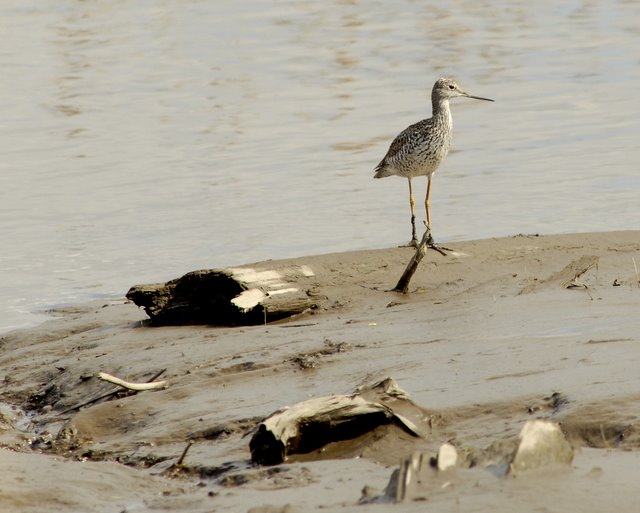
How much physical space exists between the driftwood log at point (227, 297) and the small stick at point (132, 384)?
1.24 m

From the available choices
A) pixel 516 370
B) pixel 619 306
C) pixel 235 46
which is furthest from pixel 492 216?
pixel 235 46

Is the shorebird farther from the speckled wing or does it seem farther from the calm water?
the calm water

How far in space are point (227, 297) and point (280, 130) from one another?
766 centimetres

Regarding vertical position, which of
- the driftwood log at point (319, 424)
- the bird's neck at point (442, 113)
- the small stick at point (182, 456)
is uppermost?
the bird's neck at point (442, 113)

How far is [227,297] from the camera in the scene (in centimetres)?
802

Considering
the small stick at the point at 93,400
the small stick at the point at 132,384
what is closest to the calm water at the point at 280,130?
the small stick at the point at 93,400

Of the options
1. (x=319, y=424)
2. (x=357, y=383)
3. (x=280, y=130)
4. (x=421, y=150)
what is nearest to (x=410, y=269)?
(x=357, y=383)

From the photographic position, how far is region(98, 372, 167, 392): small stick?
6.56 meters

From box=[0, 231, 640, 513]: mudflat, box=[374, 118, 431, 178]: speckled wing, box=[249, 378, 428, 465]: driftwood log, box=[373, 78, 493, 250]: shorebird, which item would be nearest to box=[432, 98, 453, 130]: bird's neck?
box=[373, 78, 493, 250]: shorebird

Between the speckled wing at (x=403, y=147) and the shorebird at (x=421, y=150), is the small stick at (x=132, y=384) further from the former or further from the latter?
the speckled wing at (x=403, y=147)

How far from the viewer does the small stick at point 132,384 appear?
656cm

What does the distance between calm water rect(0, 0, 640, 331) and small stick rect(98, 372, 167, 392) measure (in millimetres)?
3135

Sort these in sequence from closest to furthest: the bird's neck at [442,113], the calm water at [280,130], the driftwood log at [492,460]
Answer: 1. the driftwood log at [492,460]
2. the bird's neck at [442,113]
3. the calm water at [280,130]

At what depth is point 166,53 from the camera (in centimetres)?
2031
